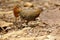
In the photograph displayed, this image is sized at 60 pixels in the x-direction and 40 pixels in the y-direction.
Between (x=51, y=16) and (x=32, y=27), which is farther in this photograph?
(x=51, y=16)

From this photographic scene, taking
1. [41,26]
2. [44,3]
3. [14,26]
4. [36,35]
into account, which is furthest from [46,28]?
[44,3]

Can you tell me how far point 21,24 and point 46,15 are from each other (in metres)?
0.88

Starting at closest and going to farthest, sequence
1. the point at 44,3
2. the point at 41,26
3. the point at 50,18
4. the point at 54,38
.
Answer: the point at 54,38 < the point at 41,26 < the point at 50,18 < the point at 44,3

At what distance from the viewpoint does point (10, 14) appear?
4.38 meters

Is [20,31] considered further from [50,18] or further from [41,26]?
[50,18]

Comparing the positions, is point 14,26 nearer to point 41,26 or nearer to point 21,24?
point 21,24

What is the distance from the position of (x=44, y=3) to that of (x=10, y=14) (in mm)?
1282

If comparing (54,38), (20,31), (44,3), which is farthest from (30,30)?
(44,3)

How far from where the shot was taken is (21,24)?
3.76 m

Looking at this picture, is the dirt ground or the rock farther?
the rock

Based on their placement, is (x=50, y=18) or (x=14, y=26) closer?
(x=14, y=26)

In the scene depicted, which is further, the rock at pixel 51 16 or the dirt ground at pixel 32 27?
the rock at pixel 51 16

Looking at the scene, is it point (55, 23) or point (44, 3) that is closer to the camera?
point (55, 23)

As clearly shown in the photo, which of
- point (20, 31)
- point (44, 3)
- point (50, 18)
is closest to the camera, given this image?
point (20, 31)
